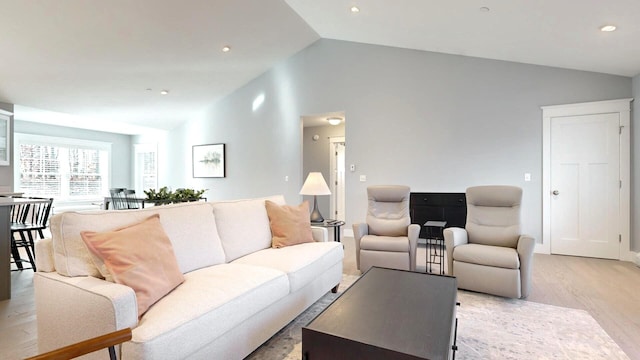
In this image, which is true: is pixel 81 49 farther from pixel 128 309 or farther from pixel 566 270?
pixel 566 270

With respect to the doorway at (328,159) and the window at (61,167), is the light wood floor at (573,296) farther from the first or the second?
the window at (61,167)

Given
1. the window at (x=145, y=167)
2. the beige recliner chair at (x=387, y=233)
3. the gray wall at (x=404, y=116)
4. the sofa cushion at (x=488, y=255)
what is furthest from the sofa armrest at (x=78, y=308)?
the window at (x=145, y=167)

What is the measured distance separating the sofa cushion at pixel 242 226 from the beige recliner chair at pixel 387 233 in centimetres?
114

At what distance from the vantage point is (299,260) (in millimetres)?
2418

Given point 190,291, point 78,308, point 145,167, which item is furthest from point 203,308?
point 145,167

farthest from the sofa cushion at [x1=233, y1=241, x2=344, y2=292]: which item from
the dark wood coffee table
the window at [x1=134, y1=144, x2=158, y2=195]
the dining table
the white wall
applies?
the window at [x1=134, y1=144, x2=158, y2=195]

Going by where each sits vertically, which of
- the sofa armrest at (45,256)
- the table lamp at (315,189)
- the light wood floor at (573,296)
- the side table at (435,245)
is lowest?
the light wood floor at (573,296)

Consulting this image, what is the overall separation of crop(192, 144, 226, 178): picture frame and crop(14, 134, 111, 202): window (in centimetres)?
304

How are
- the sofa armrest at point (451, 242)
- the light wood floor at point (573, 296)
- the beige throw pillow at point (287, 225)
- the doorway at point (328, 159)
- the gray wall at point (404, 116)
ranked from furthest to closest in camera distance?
the doorway at point (328, 159) → the gray wall at point (404, 116) → the sofa armrest at point (451, 242) → the beige throw pillow at point (287, 225) → the light wood floor at point (573, 296)

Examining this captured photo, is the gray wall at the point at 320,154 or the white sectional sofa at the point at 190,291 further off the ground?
the gray wall at the point at 320,154

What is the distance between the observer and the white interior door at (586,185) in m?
4.21

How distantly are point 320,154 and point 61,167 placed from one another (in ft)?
20.2

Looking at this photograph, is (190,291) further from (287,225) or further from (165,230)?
(287,225)

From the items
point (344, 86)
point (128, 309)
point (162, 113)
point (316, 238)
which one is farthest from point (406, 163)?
→ point (162, 113)
